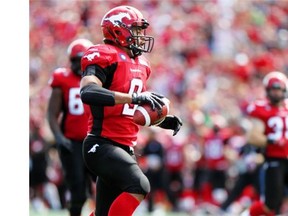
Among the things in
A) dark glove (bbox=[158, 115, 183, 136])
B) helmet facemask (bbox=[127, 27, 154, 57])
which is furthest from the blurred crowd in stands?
helmet facemask (bbox=[127, 27, 154, 57])

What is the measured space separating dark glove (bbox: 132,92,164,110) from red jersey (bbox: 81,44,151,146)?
0.24 meters

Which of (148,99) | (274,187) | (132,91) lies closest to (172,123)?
(132,91)

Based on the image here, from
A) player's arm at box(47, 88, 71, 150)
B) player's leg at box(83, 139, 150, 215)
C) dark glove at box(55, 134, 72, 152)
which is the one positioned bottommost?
dark glove at box(55, 134, 72, 152)

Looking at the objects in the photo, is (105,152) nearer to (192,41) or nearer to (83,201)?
(83,201)

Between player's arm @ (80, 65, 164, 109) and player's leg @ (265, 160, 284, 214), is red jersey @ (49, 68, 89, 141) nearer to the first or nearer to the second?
player's leg @ (265, 160, 284, 214)

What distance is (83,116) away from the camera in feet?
25.5

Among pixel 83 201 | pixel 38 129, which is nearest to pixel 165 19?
pixel 38 129

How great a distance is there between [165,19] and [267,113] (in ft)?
28.7

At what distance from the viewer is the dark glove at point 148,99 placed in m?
5.30

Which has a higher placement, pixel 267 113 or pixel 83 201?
pixel 267 113

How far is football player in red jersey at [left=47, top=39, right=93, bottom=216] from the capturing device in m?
7.60

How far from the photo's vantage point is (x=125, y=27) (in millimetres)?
5742

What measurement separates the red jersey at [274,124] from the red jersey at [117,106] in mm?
3013
